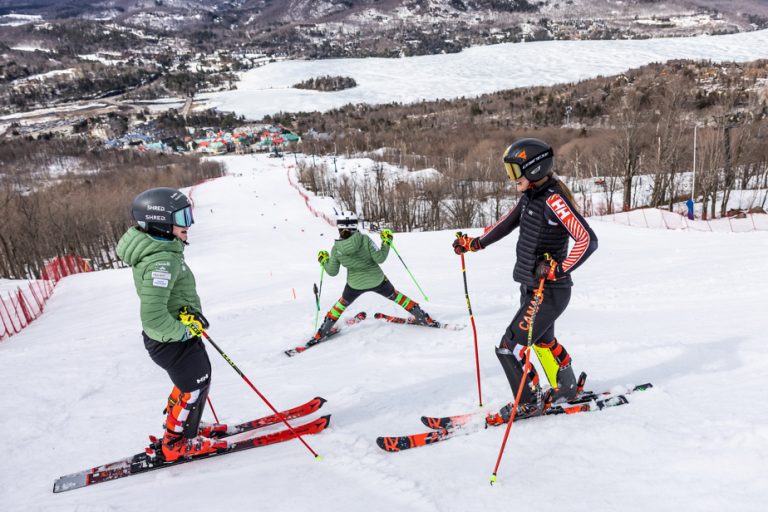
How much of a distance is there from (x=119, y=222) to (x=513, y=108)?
92231 mm

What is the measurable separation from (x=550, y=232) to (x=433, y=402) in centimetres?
229

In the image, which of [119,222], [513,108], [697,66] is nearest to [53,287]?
[119,222]

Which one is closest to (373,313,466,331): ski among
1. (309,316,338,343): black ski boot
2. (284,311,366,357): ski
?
→ (284,311,366,357): ski

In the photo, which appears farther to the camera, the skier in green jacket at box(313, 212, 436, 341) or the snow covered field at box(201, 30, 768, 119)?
the snow covered field at box(201, 30, 768, 119)

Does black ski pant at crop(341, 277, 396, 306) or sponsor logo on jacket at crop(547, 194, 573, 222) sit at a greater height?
sponsor logo on jacket at crop(547, 194, 573, 222)

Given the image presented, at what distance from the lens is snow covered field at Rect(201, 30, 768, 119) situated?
150 meters

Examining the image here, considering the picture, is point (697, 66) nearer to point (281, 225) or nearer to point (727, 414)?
point (281, 225)

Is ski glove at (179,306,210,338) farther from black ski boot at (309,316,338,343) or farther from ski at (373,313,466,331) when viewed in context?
ski at (373,313,466,331)

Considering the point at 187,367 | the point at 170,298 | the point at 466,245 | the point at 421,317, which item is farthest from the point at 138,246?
the point at 421,317

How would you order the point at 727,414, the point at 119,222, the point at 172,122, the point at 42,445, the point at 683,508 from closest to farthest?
the point at 683,508 → the point at 727,414 → the point at 42,445 → the point at 119,222 → the point at 172,122

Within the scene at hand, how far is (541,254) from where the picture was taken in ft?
12.3

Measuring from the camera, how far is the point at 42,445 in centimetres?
464

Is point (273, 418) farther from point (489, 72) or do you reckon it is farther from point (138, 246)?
point (489, 72)

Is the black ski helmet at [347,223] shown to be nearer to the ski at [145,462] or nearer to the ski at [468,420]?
the ski at [145,462]
